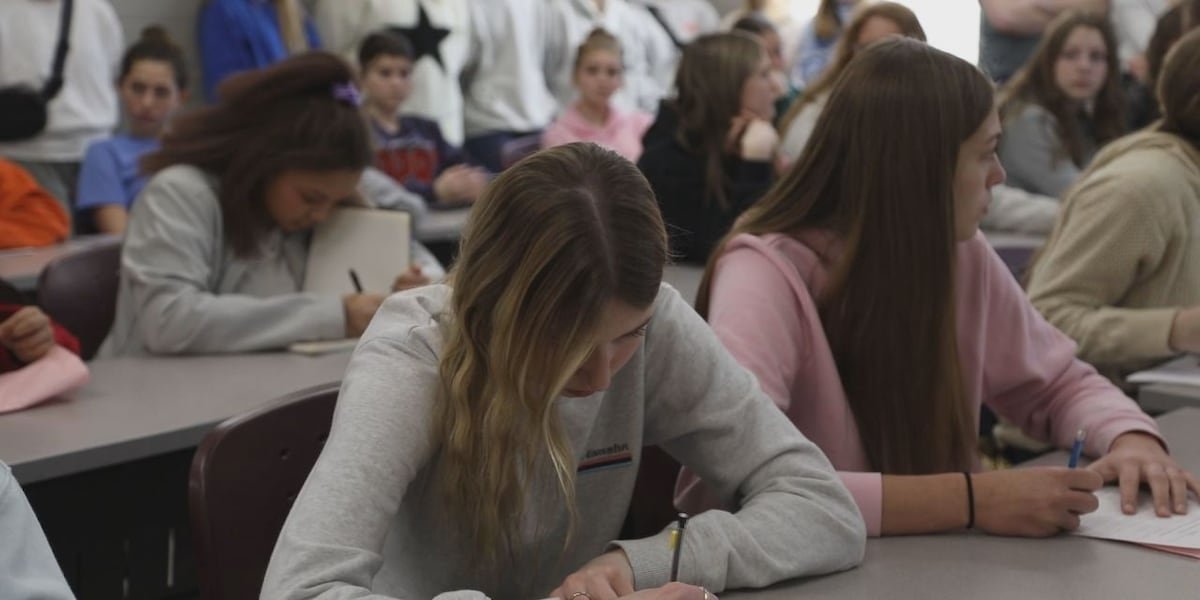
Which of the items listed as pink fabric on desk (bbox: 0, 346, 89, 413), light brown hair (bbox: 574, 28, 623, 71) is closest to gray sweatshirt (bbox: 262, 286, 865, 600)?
pink fabric on desk (bbox: 0, 346, 89, 413)

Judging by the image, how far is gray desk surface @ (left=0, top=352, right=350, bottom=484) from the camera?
6.48 ft

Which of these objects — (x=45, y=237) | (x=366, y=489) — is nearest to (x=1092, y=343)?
(x=366, y=489)

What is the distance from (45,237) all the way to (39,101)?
4.42 ft

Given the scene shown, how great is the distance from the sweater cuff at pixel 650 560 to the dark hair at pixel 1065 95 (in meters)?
3.36

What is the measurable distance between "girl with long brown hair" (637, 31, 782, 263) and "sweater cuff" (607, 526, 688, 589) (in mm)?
2307

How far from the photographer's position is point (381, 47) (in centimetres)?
566

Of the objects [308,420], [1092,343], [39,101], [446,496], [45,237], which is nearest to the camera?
[446,496]

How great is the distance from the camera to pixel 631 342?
1368mm

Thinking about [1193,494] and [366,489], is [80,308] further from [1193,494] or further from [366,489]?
[1193,494]

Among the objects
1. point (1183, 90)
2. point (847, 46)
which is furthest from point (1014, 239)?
point (1183, 90)

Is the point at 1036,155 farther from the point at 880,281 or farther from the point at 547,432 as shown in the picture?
the point at 547,432

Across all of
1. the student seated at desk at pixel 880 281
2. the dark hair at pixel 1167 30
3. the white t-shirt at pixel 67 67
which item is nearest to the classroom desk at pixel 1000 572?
the student seated at desk at pixel 880 281

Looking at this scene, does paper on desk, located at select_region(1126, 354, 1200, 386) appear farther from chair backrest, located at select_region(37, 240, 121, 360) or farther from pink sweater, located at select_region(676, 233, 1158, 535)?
chair backrest, located at select_region(37, 240, 121, 360)

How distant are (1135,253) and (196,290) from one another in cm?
162
